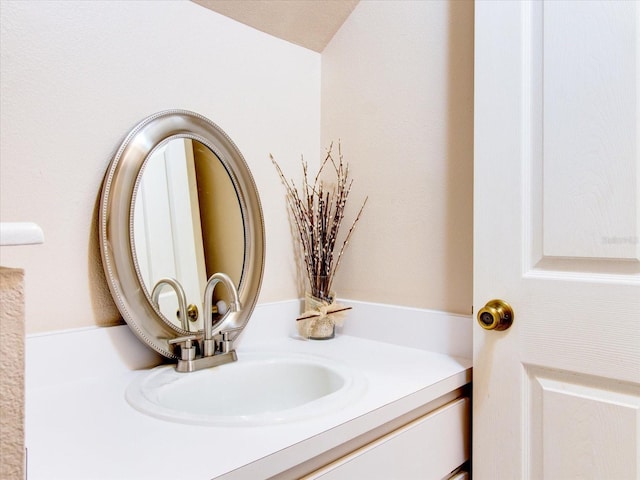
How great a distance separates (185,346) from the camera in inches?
45.3

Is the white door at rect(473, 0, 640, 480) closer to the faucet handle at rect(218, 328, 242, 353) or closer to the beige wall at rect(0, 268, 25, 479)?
the faucet handle at rect(218, 328, 242, 353)

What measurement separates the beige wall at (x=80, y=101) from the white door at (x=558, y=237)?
71 cm

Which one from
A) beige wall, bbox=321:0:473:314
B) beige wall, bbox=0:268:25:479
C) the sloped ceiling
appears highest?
the sloped ceiling

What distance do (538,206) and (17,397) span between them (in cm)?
104

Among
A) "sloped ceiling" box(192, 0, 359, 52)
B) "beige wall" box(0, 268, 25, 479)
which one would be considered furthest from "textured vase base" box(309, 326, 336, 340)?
"beige wall" box(0, 268, 25, 479)

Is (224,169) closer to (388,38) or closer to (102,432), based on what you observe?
(388,38)

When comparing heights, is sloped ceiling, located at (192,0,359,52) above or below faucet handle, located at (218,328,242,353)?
above

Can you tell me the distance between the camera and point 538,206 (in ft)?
3.57

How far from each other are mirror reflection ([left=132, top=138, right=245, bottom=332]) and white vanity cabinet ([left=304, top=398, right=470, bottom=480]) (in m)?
0.55

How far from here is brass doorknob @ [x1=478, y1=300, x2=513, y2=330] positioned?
3.67 feet

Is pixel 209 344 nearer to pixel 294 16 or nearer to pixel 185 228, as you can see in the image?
pixel 185 228

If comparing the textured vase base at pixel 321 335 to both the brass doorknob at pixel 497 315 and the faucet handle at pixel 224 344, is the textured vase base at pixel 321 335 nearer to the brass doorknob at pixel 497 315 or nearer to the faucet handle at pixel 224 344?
the faucet handle at pixel 224 344

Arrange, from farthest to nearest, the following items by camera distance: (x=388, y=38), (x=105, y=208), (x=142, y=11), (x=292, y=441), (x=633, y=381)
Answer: (x=388, y=38) → (x=142, y=11) → (x=105, y=208) → (x=633, y=381) → (x=292, y=441)

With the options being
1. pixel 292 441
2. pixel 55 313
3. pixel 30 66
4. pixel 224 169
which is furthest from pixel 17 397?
pixel 224 169
